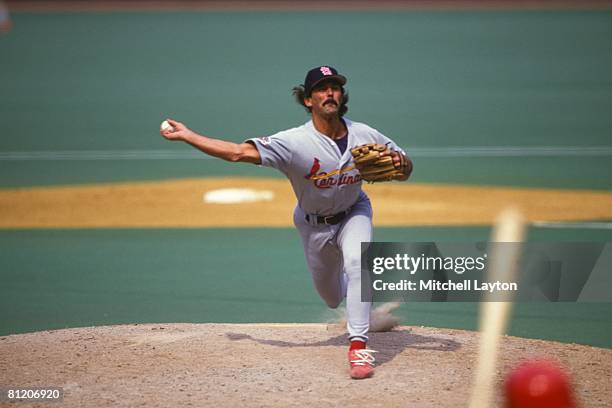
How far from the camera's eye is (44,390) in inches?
228

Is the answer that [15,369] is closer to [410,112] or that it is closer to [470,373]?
[470,373]

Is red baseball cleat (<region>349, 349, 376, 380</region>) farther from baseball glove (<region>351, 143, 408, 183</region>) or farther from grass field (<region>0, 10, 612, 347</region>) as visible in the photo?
grass field (<region>0, 10, 612, 347</region>)

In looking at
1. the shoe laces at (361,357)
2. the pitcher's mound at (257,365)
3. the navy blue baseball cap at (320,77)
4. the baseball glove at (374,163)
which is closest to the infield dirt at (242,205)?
the pitcher's mound at (257,365)

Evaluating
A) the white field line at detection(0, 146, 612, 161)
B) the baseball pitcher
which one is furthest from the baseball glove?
the white field line at detection(0, 146, 612, 161)

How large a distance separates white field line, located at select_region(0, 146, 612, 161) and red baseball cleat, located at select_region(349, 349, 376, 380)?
10.0 meters

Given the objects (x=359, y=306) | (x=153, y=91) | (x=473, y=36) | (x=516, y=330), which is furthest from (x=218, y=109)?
(x=359, y=306)

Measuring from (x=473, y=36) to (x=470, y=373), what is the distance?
24.3 m

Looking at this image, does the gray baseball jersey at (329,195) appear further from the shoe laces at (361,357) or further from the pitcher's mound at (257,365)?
the pitcher's mound at (257,365)
